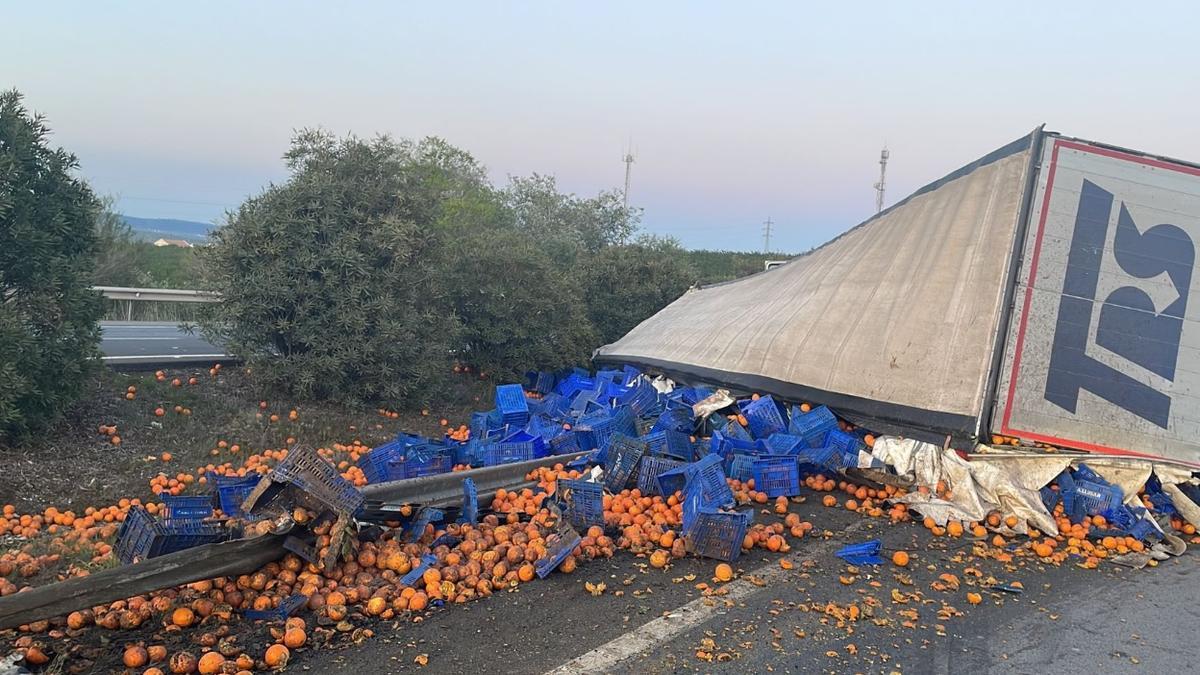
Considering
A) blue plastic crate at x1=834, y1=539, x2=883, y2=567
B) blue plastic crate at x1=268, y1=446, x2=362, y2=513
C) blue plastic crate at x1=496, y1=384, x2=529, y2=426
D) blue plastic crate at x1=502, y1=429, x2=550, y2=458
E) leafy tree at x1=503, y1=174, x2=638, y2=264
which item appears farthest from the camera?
leafy tree at x1=503, y1=174, x2=638, y2=264

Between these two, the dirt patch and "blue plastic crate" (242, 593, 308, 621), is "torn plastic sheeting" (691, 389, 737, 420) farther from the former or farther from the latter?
"blue plastic crate" (242, 593, 308, 621)

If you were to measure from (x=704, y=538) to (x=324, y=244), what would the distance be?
6.96 m

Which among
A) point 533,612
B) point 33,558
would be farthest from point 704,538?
point 33,558

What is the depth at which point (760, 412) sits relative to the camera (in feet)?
28.4

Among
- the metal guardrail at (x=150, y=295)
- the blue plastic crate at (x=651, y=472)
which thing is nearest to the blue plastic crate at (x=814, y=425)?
the blue plastic crate at (x=651, y=472)

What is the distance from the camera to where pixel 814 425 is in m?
8.19

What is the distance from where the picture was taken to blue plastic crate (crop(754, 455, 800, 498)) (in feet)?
22.7

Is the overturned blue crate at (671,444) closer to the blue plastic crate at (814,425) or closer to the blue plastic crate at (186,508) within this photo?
the blue plastic crate at (814,425)

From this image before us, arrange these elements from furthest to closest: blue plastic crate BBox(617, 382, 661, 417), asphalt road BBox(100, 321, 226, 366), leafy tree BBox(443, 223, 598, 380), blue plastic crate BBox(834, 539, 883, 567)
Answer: leafy tree BBox(443, 223, 598, 380)
asphalt road BBox(100, 321, 226, 366)
blue plastic crate BBox(617, 382, 661, 417)
blue plastic crate BBox(834, 539, 883, 567)

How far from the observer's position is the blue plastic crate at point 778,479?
6.92 meters

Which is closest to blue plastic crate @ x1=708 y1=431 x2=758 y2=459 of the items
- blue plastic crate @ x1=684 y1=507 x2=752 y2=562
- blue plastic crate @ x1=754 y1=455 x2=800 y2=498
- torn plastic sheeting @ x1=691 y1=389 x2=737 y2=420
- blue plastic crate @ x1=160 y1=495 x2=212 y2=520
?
blue plastic crate @ x1=754 y1=455 x2=800 y2=498

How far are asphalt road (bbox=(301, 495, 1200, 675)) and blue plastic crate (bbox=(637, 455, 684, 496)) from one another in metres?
1.24

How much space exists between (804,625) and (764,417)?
4.38 m

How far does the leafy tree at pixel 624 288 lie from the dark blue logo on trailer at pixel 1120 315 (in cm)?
1002
